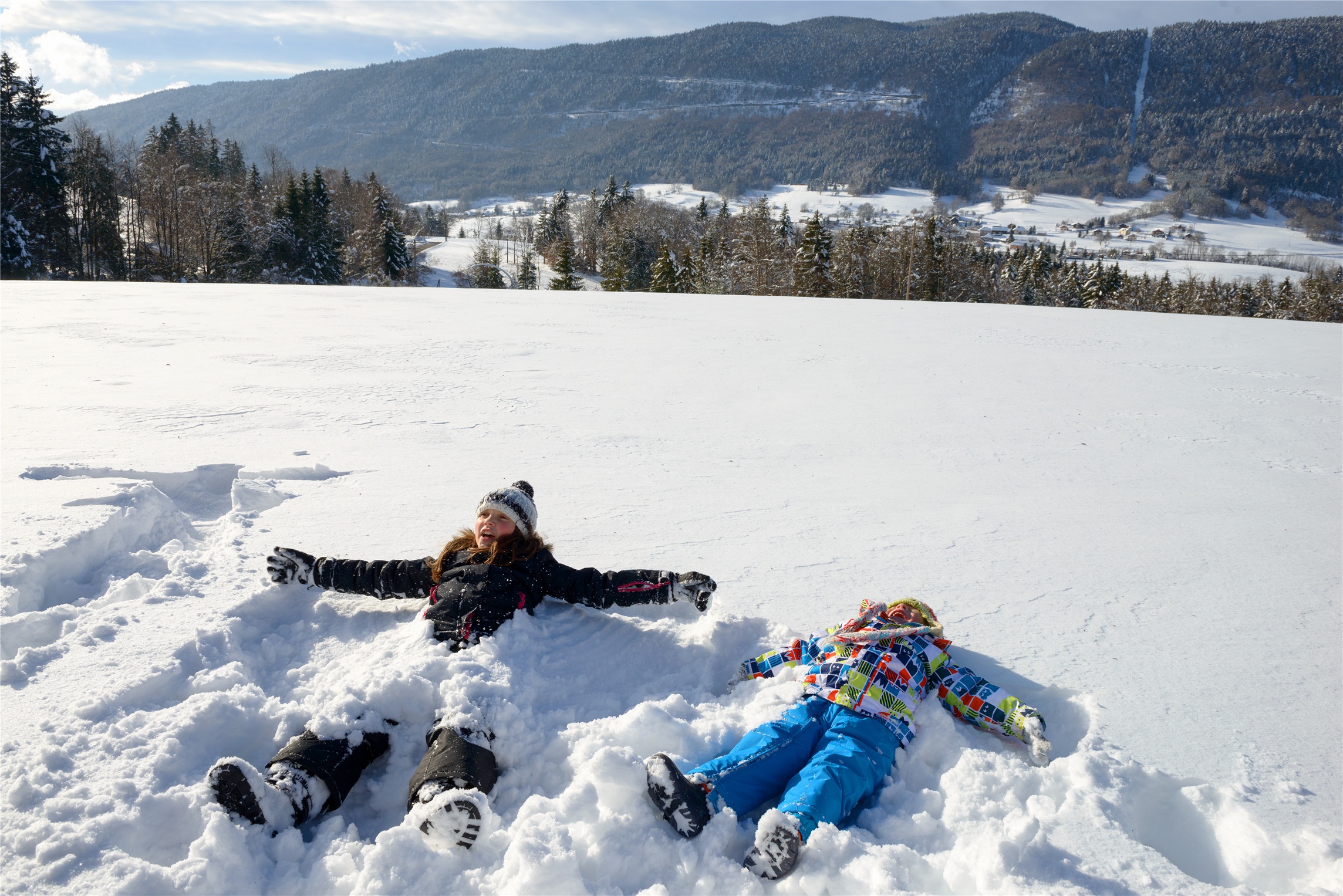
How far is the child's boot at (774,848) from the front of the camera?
1.74m

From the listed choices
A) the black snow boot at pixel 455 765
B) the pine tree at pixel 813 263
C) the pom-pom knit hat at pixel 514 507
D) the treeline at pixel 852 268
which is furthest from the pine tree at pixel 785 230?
the black snow boot at pixel 455 765

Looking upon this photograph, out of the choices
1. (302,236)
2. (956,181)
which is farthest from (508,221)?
(956,181)

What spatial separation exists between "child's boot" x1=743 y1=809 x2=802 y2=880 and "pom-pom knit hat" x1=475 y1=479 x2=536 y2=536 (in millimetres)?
1592

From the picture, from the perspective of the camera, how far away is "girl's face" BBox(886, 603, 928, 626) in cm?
262

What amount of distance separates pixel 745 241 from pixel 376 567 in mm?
33489

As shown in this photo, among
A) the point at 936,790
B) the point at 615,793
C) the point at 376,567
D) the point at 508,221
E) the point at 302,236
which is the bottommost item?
the point at 936,790

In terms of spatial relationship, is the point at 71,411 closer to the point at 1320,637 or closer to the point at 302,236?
the point at 1320,637

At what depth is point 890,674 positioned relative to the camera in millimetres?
2402

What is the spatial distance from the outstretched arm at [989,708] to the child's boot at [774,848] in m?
0.89

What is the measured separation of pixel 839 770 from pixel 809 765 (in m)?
0.11

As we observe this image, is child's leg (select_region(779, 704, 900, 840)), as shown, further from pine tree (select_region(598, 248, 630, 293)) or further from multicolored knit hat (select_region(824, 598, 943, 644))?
pine tree (select_region(598, 248, 630, 293))

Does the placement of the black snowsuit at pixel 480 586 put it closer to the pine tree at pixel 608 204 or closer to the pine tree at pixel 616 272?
the pine tree at pixel 616 272

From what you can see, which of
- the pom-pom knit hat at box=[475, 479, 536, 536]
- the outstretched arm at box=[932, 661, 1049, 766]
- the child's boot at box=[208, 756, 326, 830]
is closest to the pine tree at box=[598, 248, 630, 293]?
the pom-pom knit hat at box=[475, 479, 536, 536]

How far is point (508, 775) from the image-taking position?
2.04 meters
